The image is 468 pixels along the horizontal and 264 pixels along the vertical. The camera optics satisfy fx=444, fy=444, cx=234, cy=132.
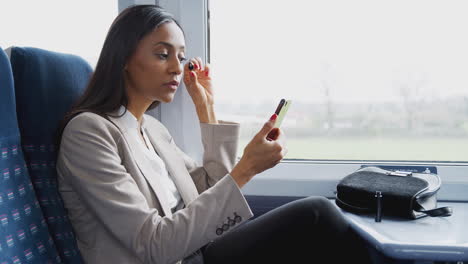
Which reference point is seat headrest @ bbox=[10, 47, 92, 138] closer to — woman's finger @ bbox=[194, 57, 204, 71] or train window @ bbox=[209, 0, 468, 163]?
woman's finger @ bbox=[194, 57, 204, 71]

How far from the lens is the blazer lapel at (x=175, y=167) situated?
1.32 metres

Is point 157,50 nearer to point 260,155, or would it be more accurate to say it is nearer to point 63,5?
point 260,155

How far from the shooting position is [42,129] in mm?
1060

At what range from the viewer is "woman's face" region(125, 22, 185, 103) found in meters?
1.20

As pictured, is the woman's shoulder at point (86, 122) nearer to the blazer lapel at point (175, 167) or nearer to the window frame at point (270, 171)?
the blazer lapel at point (175, 167)

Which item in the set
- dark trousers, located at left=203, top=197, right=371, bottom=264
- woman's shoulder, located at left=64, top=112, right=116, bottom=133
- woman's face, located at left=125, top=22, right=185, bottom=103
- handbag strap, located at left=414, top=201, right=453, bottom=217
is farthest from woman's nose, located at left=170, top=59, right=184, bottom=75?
handbag strap, located at left=414, top=201, right=453, bottom=217

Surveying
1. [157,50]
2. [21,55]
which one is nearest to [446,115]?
[157,50]

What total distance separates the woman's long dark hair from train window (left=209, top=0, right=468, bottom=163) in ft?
1.94

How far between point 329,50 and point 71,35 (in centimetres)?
99

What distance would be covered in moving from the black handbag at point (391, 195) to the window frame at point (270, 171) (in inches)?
8.6

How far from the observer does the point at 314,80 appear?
173 cm

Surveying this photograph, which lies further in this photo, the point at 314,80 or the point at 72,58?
the point at 314,80

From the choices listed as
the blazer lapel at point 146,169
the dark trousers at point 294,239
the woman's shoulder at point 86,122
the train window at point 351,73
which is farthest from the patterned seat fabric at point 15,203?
the train window at point 351,73

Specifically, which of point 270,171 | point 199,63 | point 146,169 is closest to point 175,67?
point 146,169
